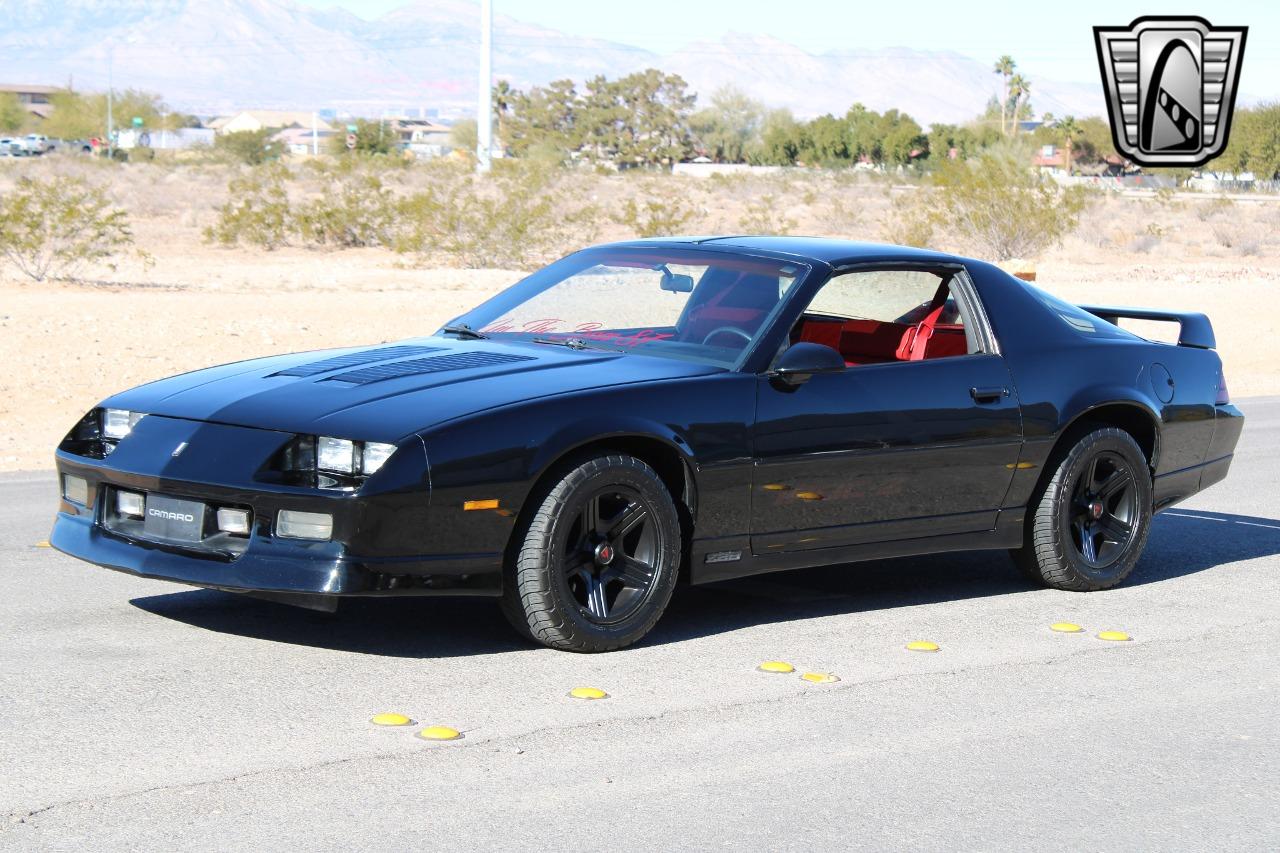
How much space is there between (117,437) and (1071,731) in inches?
Result: 133

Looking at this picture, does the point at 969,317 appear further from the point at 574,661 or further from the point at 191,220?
the point at 191,220

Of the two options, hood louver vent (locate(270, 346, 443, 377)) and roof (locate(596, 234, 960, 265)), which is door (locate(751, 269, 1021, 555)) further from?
hood louver vent (locate(270, 346, 443, 377))

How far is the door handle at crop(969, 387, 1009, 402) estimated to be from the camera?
280 inches

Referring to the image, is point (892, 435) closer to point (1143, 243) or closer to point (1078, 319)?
point (1078, 319)

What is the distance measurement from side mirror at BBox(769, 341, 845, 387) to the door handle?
82cm

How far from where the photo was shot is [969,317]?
7.44 meters

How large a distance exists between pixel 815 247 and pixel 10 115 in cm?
11316

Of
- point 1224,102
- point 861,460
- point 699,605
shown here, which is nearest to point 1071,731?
point 861,460

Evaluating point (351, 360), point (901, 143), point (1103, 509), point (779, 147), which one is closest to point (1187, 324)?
point (1103, 509)

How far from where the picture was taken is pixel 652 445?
622 cm

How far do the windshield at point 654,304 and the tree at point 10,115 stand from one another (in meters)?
112

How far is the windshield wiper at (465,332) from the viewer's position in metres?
7.18

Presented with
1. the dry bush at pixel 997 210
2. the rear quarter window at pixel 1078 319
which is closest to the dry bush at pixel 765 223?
the dry bush at pixel 997 210

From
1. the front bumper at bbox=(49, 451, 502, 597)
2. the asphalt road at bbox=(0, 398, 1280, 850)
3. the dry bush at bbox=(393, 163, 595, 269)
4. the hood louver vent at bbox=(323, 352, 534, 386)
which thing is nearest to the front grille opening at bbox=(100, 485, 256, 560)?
the front bumper at bbox=(49, 451, 502, 597)
